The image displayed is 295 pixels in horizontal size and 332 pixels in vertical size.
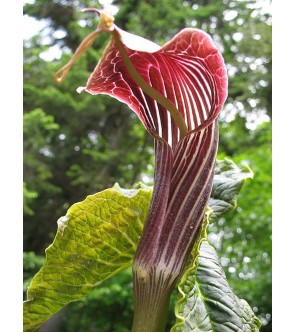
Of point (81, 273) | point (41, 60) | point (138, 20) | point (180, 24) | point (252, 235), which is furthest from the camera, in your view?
point (180, 24)

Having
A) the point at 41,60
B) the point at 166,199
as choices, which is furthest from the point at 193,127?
the point at 41,60

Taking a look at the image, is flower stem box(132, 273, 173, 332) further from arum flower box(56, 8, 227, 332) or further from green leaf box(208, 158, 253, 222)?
green leaf box(208, 158, 253, 222)

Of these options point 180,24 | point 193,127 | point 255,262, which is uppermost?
point 193,127

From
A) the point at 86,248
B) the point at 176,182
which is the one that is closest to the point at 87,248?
the point at 86,248

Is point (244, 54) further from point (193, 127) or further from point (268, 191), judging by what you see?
point (193, 127)

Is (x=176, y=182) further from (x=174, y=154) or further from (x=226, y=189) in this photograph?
(x=226, y=189)

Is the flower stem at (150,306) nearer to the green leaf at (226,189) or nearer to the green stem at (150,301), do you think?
the green stem at (150,301)
